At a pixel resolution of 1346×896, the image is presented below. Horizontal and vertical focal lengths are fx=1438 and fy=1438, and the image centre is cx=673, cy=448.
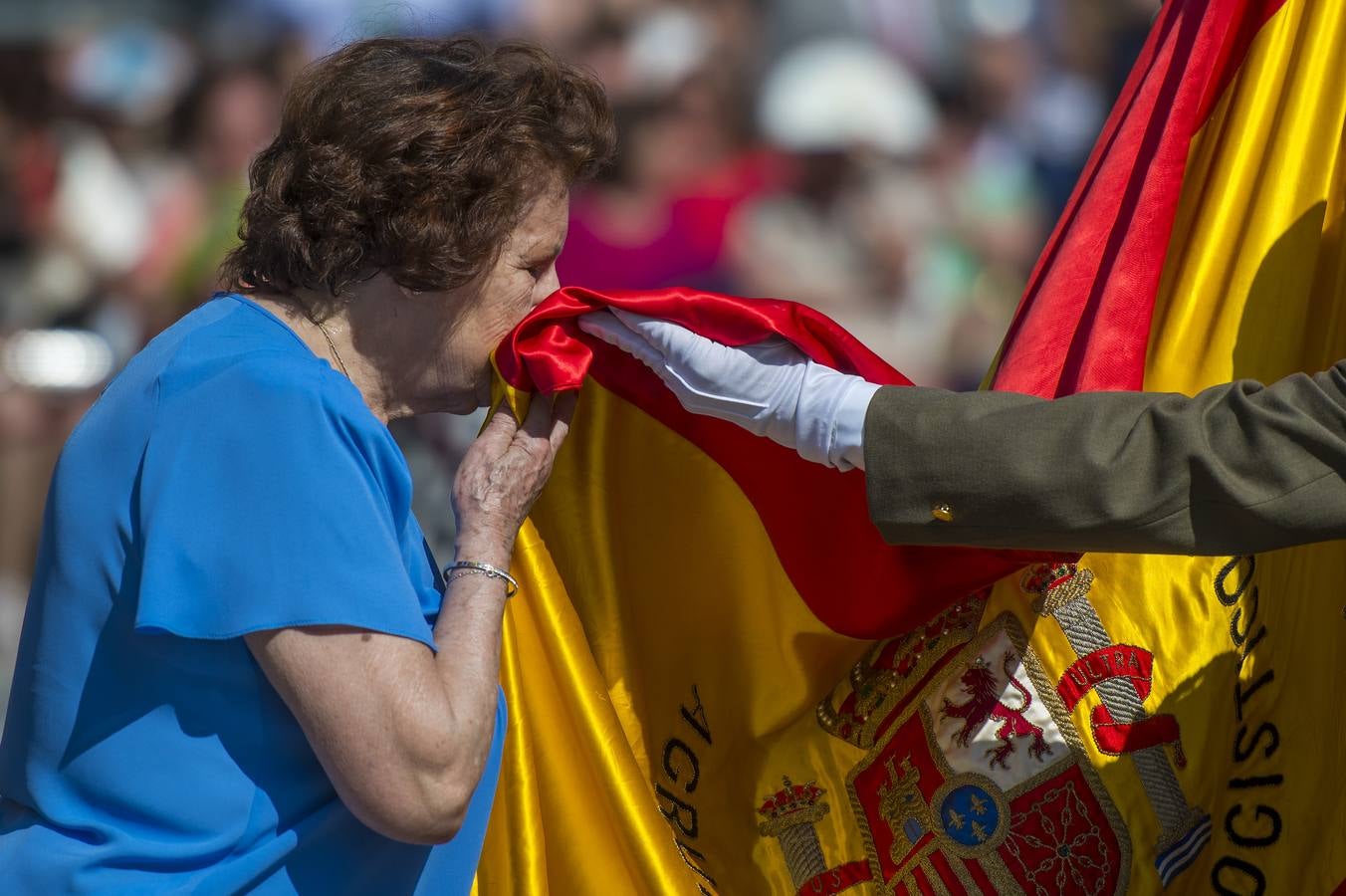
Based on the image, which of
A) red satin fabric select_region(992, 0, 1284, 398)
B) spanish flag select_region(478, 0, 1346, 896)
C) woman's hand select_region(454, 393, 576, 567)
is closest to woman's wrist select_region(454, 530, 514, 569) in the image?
woman's hand select_region(454, 393, 576, 567)

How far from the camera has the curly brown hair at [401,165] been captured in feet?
6.57

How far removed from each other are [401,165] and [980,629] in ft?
4.11

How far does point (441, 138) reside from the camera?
200cm

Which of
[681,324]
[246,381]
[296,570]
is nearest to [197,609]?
[296,570]

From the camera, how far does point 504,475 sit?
2.27 meters

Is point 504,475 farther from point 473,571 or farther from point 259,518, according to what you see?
point 259,518

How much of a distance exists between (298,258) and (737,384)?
2.33 feet

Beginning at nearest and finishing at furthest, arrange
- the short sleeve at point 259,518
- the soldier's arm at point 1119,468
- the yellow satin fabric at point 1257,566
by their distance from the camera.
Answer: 1. the short sleeve at point 259,518
2. the soldier's arm at point 1119,468
3. the yellow satin fabric at point 1257,566

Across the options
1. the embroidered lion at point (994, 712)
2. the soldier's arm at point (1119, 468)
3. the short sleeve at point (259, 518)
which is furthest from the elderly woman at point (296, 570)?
the embroidered lion at point (994, 712)

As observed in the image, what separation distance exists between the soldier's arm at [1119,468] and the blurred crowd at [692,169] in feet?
11.9

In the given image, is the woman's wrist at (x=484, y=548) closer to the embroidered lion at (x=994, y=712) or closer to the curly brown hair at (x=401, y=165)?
the curly brown hair at (x=401, y=165)

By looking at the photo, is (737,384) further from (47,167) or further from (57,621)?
(47,167)

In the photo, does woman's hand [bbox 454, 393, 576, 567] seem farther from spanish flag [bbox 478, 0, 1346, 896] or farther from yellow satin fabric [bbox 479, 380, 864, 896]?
yellow satin fabric [bbox 479, 380, 864, 896]

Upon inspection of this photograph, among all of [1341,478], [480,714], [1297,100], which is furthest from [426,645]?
[1297,100]
